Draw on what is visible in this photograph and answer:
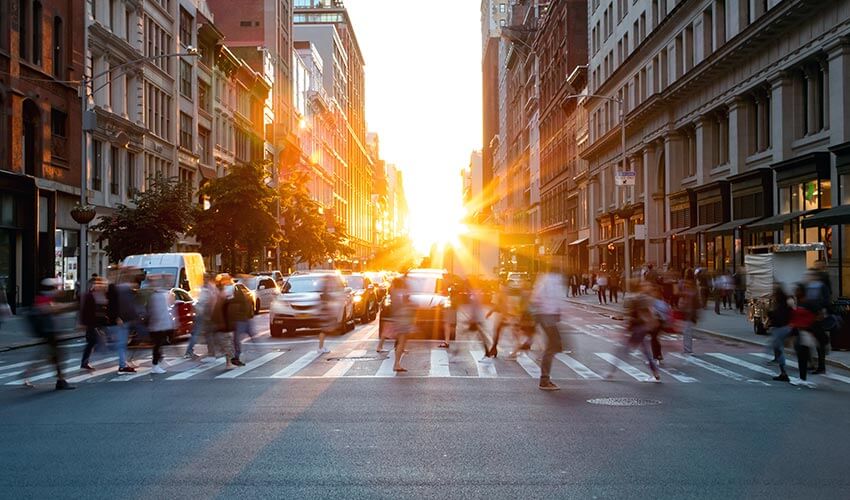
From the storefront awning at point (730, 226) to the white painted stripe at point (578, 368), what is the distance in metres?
18.6

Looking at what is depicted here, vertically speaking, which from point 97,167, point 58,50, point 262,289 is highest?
point 58,50

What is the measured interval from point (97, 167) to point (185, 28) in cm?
1526

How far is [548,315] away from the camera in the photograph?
1382 cm

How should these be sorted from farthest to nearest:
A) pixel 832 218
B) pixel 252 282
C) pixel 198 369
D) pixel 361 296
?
pixel 252 282, pixel 361 296, pixel 832 218, pixel 198 369

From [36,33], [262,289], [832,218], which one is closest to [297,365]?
[832,218]

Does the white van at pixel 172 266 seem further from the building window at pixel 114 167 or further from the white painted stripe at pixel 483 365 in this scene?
the building window at pixel 114 167

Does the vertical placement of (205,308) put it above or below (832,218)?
below

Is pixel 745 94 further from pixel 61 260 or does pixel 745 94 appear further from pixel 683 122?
pixel 61 260

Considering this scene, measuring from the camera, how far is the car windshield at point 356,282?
31.3m

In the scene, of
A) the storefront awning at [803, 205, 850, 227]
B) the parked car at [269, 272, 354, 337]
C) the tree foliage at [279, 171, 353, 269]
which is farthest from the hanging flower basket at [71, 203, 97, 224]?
the tree foliage at [279, 171, 353, 269]

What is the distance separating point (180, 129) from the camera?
5150cm

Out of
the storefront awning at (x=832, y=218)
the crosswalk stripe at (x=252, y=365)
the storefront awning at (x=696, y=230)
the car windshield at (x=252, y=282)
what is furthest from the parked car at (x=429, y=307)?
the storefront awning at (x=696, y=230)

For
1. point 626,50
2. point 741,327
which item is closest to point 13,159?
point 741,327

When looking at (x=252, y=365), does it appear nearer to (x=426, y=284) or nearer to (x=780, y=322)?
(x=426, y=284)
